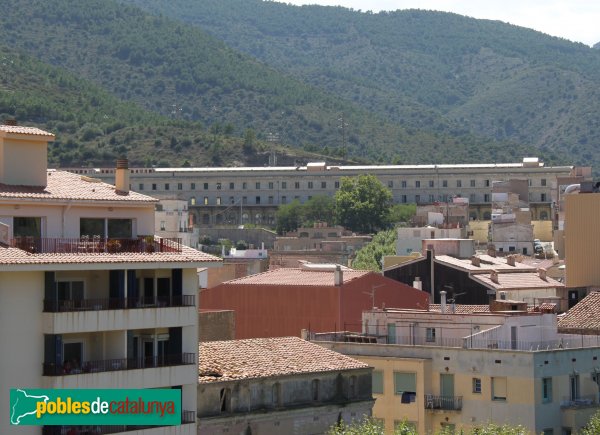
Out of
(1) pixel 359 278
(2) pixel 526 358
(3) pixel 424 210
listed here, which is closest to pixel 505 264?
(1) pixel 359 278

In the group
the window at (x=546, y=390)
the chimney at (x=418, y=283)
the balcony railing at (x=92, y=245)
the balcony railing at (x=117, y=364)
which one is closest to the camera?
the balcony railing at (x=117, y=364)

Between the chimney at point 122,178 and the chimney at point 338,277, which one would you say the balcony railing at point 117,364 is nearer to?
the chimney at point 122,178

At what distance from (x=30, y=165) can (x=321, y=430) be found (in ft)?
40.8

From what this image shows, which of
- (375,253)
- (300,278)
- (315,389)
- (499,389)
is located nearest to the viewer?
(315,389)

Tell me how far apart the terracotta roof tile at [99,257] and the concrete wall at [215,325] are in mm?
16213

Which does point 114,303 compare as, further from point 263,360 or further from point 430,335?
point 430,335

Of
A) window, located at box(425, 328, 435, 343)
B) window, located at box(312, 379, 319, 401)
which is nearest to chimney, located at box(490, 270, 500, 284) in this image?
window, located at box(425, 328, 435, 343)

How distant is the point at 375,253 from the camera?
139750 millimetres

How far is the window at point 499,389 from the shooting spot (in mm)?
54938

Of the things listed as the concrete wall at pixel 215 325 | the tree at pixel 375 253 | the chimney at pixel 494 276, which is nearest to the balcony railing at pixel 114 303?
the concrete wall at pixel 215 325

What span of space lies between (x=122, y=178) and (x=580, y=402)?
19.0 m

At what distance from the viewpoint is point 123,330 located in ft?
133

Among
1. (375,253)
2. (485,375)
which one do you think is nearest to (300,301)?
(485,375)

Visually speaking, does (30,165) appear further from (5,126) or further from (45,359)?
(45,359)
